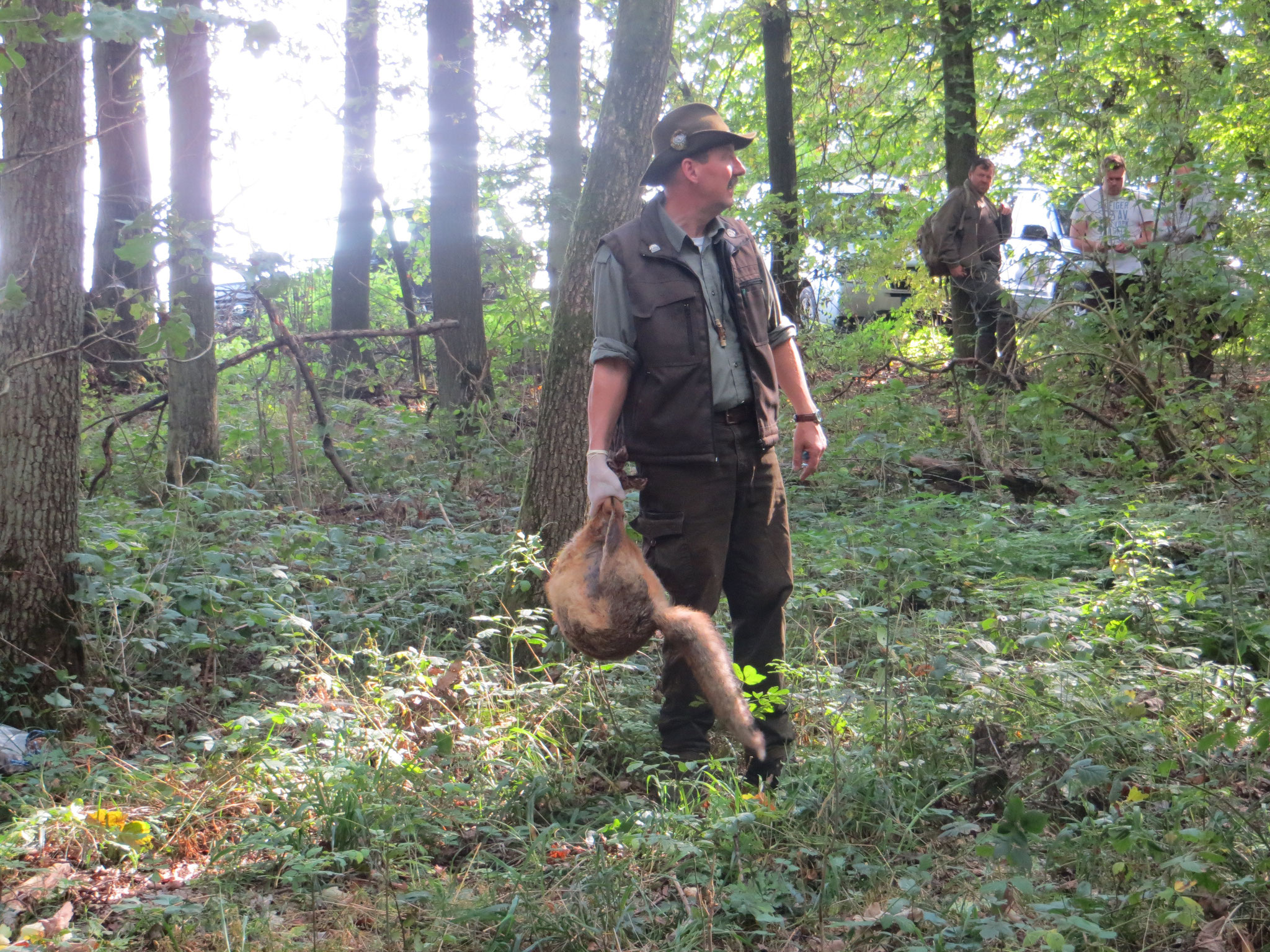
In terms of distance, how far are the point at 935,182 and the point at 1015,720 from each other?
440 inches

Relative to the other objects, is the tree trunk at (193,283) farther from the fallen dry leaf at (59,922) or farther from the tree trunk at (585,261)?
the fallen dry leaf at (59,922)

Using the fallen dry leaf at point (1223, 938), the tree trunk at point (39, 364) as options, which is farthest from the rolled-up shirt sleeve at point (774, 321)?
the tree trunk at point (39, 364)

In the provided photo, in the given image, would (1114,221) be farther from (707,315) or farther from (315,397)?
(315,397)

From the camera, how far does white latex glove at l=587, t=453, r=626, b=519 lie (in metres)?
3.26

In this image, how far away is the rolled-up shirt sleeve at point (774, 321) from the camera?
373 cm

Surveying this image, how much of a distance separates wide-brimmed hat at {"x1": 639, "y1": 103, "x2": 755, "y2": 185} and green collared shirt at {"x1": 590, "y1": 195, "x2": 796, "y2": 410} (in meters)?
0.14

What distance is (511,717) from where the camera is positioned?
163 inches

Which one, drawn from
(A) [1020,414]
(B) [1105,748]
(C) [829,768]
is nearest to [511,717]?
(C) [829,768]

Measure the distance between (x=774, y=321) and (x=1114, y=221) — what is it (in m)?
4.92

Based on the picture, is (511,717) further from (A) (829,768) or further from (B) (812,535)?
(B) (812,535)

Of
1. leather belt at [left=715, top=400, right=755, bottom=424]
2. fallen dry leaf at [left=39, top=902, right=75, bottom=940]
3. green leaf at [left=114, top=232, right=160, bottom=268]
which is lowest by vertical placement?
fallen dry leaf at [left=39, top=902, right=75, bottom=940]

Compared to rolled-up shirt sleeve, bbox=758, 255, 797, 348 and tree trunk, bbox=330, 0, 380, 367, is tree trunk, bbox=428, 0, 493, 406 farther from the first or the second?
rolled-up shirt sleeve, bbox=758, 255, 797, 348

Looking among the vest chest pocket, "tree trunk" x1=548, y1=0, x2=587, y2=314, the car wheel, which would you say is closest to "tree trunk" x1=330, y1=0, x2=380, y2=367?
"tree trunk" x1=548, y1=0, x2=587, y2=314

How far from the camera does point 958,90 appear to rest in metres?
9.88
